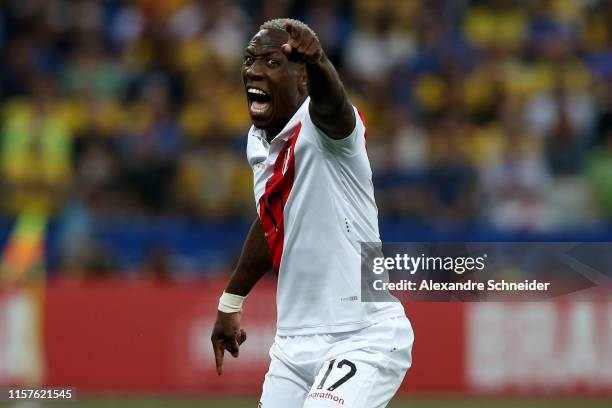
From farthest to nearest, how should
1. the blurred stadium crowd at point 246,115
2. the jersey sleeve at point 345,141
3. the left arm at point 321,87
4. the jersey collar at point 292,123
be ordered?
the blurred stadium crowd at point 246,115 < the jersey collar at point 292,123 < the jersey sleeve at point 345,141 < the left arm at point 321,87

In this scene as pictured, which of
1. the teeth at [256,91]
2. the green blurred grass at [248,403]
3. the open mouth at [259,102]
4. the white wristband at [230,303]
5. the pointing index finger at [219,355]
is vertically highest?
the teeth at [256,91]

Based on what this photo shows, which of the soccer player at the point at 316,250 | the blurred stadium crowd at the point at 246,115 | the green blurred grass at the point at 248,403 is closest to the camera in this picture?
the soccer player at the point at 316,250

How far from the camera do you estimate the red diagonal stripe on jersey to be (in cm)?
522

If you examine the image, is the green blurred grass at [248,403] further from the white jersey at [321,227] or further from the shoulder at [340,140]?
the shoulder at [340,140]

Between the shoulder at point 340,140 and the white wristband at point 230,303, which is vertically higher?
the shoulder at point 340,140

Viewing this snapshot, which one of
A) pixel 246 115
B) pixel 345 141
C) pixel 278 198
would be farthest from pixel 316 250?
pixel 246 115

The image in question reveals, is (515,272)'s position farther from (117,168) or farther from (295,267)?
(117,168)

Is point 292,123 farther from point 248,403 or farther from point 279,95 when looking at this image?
point 248,403

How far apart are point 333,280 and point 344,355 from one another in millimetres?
317

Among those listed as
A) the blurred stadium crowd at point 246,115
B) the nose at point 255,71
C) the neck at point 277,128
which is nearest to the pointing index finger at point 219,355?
the neck at point 277,128

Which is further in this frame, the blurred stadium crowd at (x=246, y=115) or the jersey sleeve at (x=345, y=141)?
the blurred stadium crowd at (x=246, y=115)

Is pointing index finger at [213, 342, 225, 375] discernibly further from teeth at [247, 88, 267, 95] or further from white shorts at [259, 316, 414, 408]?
teeth at [247, 88, 267, 95]

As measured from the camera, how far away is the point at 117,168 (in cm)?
1302

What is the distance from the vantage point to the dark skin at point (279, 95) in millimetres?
4605
